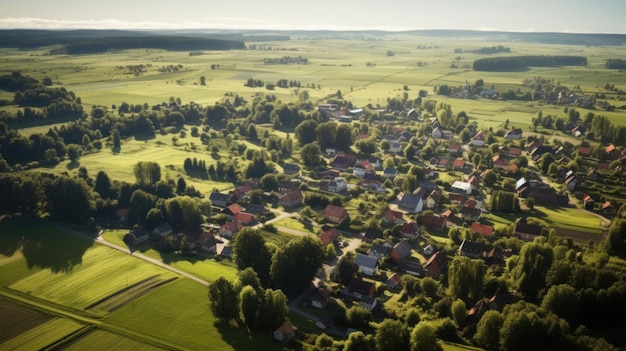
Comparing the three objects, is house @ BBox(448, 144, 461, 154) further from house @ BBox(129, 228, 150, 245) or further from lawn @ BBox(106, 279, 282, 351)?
lawn @ BBox(106, 279, 282, 351)

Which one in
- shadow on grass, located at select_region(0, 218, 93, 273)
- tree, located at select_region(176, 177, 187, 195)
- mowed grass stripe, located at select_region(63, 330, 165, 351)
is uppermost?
tree, located at select_region(176, 177, 187, 195)

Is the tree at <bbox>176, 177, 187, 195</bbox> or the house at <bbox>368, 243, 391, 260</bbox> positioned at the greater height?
the tree at <bbox>176, 177, 187, 195</bbox>

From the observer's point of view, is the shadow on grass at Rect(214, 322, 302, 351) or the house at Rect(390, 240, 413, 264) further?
the house at Rect(390, 240, 413, 264)

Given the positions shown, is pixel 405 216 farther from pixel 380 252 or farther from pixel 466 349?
pixel 466 349

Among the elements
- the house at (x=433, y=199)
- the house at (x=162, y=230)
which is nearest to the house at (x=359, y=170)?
the house at (x=433, y=199)

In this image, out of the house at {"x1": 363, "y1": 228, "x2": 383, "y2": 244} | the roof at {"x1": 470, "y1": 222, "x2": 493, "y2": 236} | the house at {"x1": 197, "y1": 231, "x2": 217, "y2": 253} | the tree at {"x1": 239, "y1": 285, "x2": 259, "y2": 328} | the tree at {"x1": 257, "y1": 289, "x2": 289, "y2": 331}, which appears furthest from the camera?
the roof at {"x1": 470, "y1": 222, "x2": 493, "y2": 236}

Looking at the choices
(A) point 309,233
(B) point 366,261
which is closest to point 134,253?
(A) point 309,233

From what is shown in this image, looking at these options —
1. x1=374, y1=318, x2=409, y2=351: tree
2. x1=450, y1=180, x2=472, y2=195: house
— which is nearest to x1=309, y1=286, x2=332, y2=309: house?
x1=374, y1=318, x2=409, y2=351: tree

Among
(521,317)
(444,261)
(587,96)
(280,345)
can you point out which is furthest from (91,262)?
(587,96)
